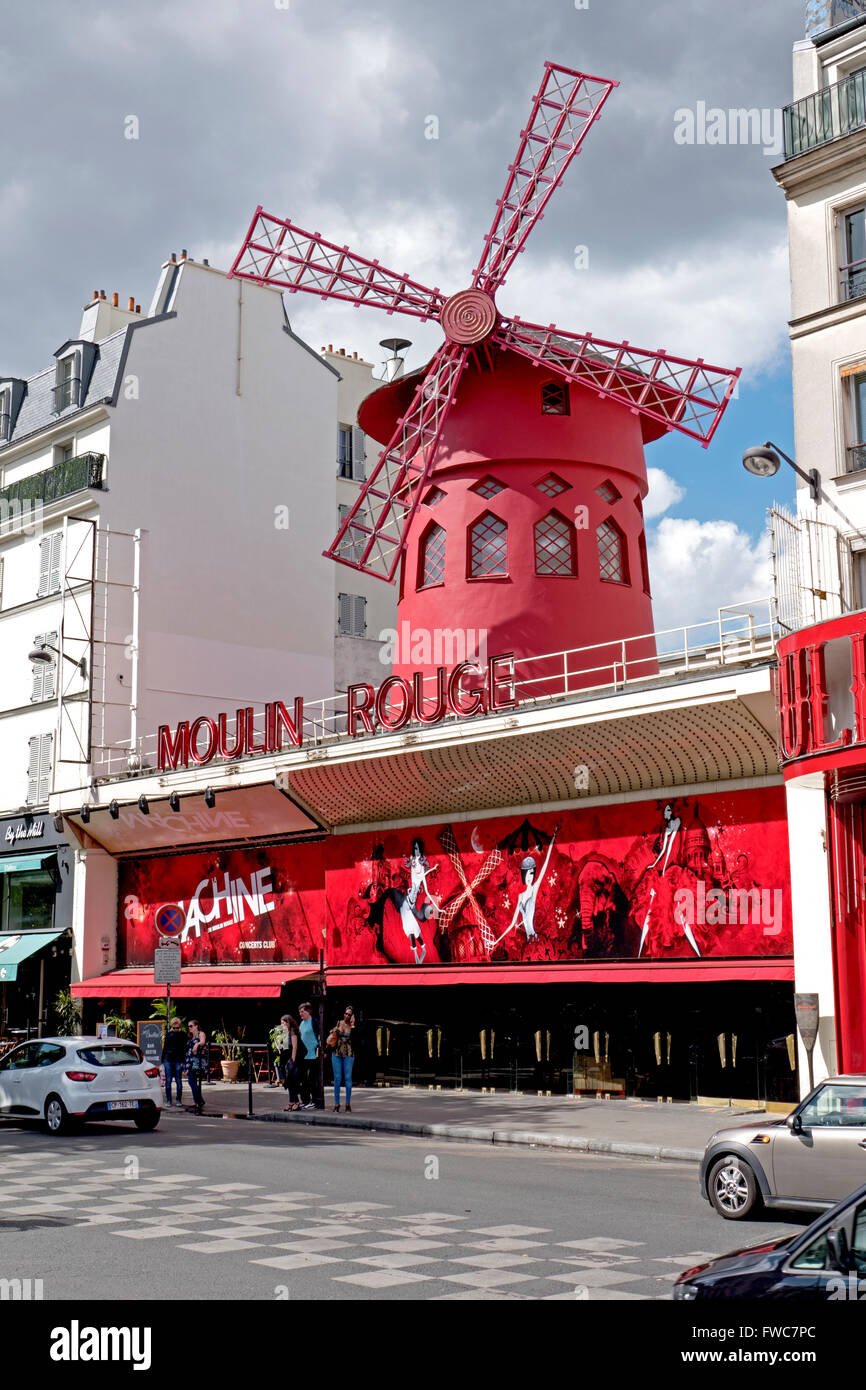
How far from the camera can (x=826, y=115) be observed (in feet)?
68.5

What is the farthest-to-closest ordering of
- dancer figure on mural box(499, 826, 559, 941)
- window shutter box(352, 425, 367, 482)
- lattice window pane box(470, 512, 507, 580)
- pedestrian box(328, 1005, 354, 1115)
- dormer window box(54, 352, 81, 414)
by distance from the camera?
window shutter box(352, 425, 367, 482) < dormer window box(54, 352, 81, 414) < lattice window pane box(470, 512, 507, 580) < dancer figure on mural box(499, 826, 559, 941) < pedestrian box(328, 1005, 354, 1115)

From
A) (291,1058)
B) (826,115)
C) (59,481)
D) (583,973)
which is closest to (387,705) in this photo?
(583,973)

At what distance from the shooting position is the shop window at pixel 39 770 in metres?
36.5

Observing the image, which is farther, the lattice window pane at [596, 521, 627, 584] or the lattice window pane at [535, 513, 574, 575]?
the lattice window pane at [596, 521, 627, 584]

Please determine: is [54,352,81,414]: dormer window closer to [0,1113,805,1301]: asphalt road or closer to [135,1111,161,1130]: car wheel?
[135,1111,161,1130]: car wheel

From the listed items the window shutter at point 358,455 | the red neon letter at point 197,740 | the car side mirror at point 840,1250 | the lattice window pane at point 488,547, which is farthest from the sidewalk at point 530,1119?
the window shutter at point 358,455

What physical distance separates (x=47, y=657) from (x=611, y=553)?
43.1 ft

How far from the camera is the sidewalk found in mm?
17281

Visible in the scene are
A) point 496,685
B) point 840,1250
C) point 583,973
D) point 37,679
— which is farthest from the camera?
point 37,679


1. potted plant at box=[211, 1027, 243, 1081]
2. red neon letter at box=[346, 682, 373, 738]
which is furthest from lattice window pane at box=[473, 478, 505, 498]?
potted plant at box=[211, 1027, 243, 1081]

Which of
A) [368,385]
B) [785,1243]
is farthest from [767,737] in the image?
[368,385]

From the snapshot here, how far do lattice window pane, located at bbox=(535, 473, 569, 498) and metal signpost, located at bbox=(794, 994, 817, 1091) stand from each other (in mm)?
11827

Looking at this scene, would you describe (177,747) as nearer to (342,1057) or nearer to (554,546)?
(554,546)
